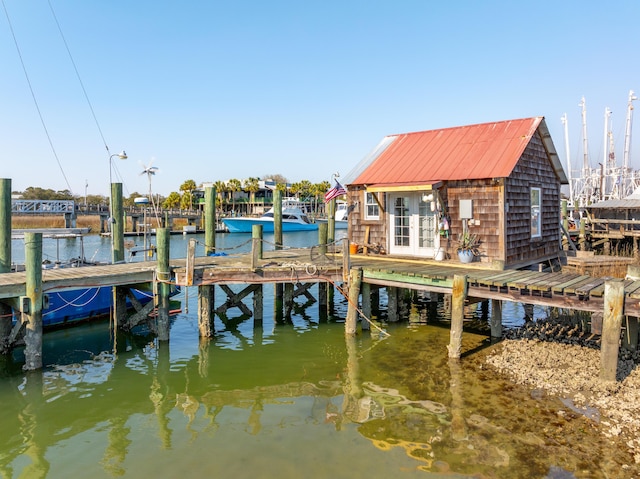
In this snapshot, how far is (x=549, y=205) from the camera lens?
17781 millimetres

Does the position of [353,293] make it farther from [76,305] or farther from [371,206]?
[76,305]

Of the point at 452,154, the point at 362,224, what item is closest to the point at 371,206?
the point at 362,224

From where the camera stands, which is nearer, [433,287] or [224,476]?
[224,476]

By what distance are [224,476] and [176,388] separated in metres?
4.24

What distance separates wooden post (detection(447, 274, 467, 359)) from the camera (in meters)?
11.7

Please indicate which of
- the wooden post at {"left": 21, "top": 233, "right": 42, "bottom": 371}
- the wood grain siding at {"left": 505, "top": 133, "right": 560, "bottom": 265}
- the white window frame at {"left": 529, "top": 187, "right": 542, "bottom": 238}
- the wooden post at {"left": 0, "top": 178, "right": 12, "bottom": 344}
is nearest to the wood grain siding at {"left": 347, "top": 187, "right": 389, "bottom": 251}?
the wood grain siding at {"left": 505, "top": 133, "right": 560, "bottom": 265}

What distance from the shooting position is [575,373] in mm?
10180

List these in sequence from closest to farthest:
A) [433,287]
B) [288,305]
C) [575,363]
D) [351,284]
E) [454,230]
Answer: [575,363]
[433,287]
[351,284]
[454,230]
[288,305]

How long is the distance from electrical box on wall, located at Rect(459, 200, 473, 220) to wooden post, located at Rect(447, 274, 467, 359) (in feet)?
11.9

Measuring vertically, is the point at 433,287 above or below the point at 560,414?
above

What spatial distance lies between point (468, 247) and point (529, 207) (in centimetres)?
305

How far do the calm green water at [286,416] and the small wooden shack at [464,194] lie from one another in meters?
3.75

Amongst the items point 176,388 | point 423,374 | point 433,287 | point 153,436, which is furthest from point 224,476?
point 433,287

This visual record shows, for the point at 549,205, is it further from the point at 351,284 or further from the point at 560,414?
the point at 560,414
